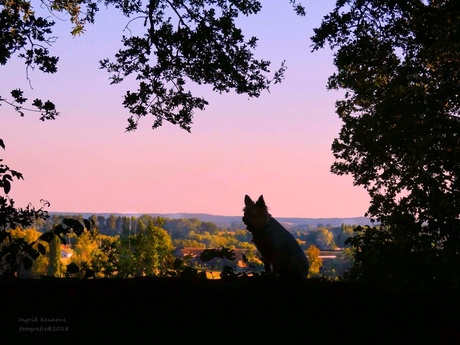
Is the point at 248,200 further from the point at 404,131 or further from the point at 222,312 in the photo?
the point at 404,131

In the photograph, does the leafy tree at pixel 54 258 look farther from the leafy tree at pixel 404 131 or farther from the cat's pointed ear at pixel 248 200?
the cat's pointed ear at pixel 248 200

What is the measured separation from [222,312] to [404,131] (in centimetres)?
1181

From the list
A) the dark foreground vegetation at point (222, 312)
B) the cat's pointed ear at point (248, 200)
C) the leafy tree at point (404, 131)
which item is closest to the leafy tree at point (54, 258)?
the leafy tree at point (404, 131)

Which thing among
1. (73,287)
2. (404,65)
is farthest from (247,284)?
(404,65)

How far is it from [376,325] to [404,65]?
39.2 feet

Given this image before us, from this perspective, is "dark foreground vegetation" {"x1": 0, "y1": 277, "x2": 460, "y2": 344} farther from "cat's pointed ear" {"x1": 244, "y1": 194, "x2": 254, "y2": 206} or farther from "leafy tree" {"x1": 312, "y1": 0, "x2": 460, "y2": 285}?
"leafy tree" {"x1": 312, "y1": 0, "x2": 460, "y2": 285}

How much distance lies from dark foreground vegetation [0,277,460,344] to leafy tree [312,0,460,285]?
675 cm

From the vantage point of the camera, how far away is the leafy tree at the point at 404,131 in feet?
35.3

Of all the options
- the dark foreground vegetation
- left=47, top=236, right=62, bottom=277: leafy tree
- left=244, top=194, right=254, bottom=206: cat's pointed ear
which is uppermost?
left=244, top=194, right=254, bottom=206: cat's pointed ear

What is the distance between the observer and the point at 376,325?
12.4 ft

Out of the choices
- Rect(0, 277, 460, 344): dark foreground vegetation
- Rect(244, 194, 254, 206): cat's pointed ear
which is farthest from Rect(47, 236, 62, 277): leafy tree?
Rect(0, 277, 460, 344): dark foreground vegetation

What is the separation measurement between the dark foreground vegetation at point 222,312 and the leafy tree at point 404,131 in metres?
6.75

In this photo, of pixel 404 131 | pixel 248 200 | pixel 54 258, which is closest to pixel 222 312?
pixel 248 200

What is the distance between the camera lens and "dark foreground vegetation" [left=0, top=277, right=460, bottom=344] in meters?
3.51
